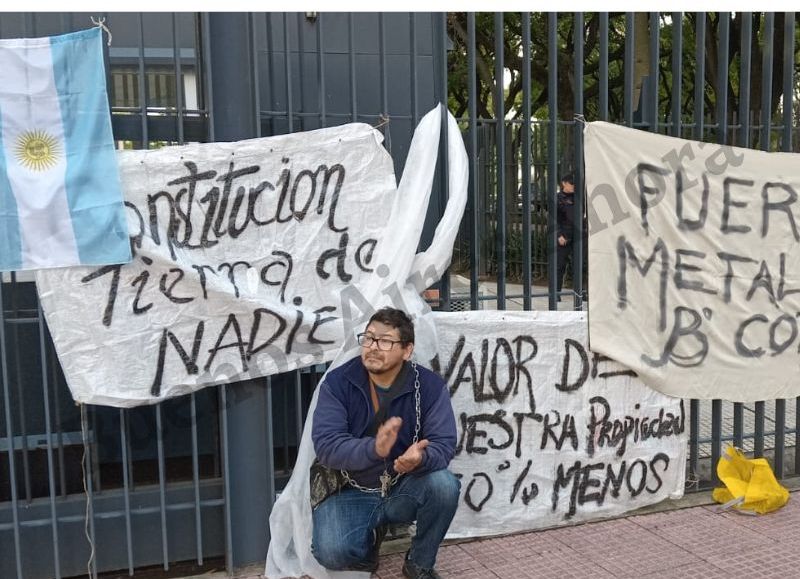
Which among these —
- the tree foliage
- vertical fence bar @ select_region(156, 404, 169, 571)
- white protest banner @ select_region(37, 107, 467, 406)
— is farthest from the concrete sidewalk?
the tree foliage

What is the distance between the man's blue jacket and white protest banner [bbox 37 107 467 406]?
11.3 inches

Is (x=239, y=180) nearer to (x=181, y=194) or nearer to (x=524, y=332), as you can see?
(x=181, y=194)

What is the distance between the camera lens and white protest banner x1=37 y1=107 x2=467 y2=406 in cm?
357

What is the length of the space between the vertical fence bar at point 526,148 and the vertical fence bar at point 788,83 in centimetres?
156

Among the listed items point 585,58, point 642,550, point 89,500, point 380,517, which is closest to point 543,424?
point 642,550

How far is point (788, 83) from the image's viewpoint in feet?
15.5

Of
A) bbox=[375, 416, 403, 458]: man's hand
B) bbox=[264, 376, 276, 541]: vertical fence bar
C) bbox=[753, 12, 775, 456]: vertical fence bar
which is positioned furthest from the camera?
bbox=[753, 12, 775, 456]: vertical fence bar

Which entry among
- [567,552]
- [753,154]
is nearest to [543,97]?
[753,154]

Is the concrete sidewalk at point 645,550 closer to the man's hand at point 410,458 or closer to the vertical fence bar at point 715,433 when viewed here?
the vertical fence bar at point 715,433

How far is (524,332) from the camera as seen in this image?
4270 mm

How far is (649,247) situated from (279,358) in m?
2.04

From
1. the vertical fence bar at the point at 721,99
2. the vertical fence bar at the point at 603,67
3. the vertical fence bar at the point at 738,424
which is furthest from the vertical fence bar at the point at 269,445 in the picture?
the vertical fence bar at the point at 738,424

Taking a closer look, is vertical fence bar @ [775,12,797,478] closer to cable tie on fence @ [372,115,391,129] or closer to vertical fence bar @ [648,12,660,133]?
vertical fence bar @ [648,12,660,133]

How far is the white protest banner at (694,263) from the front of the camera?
4.34 metres
